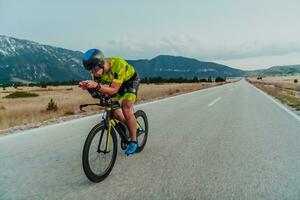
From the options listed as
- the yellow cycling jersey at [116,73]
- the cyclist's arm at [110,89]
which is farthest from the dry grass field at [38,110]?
the cyclist's arm at [110,89]

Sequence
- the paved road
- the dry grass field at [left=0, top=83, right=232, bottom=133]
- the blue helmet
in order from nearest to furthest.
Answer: the paved road → the blue helmet → the dry grass field at [left=0, top=83, right=232, bottom=133]

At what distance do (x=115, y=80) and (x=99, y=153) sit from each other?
3.43 feet

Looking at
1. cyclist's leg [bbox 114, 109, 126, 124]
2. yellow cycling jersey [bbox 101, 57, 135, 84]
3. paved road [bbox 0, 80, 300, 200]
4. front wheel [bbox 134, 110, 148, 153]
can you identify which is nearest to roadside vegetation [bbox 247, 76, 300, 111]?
paved road [bbox 0, 80, 300, 200]

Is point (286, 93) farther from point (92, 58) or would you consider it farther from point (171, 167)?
point (92, 58)

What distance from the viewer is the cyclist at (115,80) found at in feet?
15.7

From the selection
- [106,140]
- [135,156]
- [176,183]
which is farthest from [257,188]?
[135,156]

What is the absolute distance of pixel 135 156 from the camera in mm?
6332

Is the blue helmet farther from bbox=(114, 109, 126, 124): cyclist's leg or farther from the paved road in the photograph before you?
the paved road

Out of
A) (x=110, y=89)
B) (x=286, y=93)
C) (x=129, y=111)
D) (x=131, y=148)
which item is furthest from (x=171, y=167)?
(x=286, y=93)

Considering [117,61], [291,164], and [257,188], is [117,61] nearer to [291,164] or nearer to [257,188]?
[257,188]

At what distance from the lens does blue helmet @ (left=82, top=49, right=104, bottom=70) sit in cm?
477

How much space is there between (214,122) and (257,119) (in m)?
1.69

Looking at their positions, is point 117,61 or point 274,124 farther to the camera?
point 274,124

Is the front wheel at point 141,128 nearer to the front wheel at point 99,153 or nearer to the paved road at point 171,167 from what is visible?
the paved road at point 171,167
